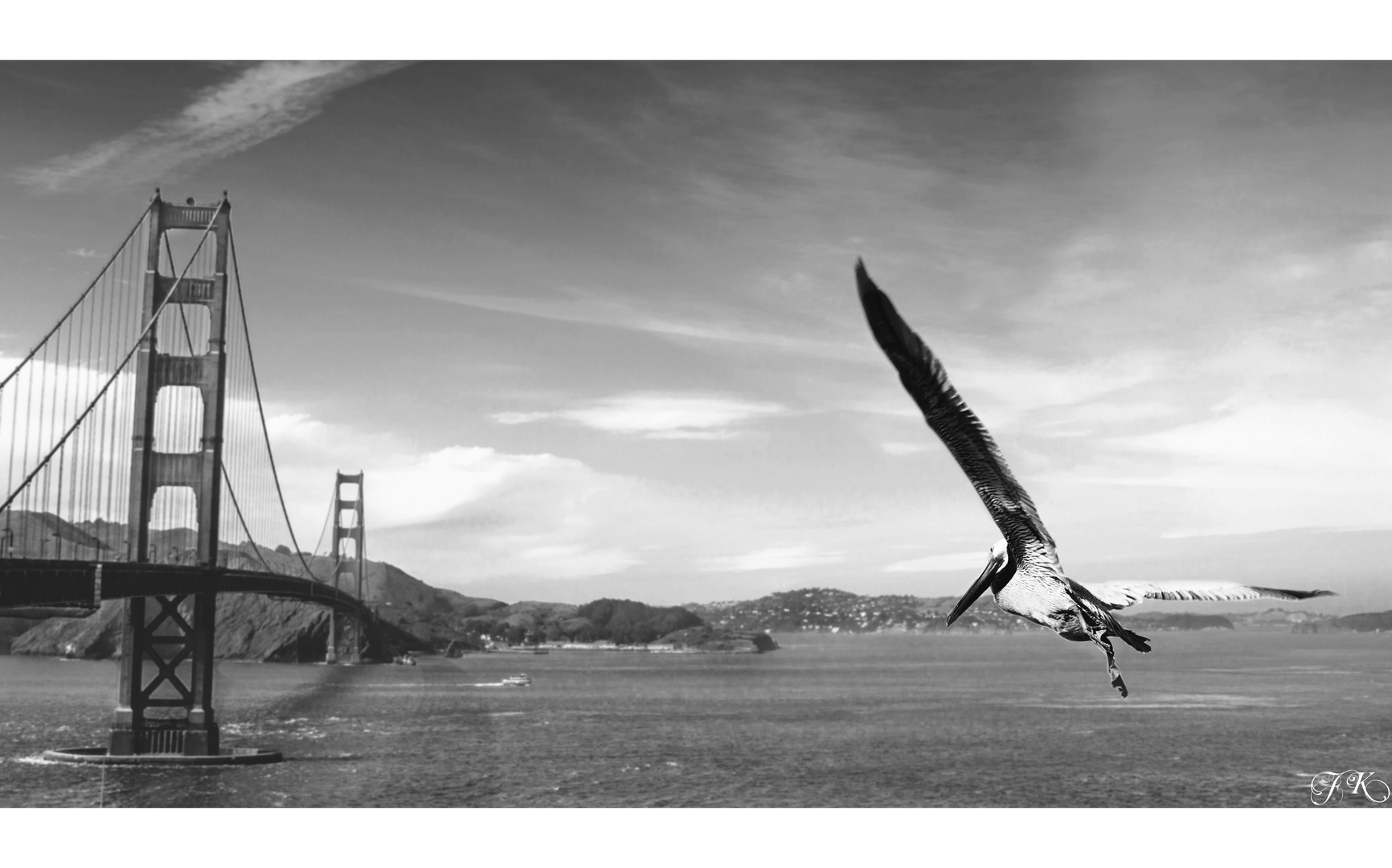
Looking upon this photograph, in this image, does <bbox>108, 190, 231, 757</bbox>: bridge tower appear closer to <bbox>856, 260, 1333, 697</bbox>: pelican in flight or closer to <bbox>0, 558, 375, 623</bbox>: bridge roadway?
<bbox>0, 558, 375, 623</bbox>: bridge roadway

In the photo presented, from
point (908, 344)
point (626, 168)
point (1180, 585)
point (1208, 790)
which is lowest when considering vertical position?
point (1208, 790)

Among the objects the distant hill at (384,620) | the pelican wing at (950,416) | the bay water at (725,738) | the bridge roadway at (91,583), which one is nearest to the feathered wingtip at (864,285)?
the pelican wing at (950,416)

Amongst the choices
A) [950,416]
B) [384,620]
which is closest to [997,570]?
[950,416]

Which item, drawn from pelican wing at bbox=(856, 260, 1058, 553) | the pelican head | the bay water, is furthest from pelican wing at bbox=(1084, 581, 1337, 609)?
the bay water

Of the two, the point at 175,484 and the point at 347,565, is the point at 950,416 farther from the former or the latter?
the point at 347,565

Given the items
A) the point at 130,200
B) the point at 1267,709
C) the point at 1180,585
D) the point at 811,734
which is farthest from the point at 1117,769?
the point at 1180,585
